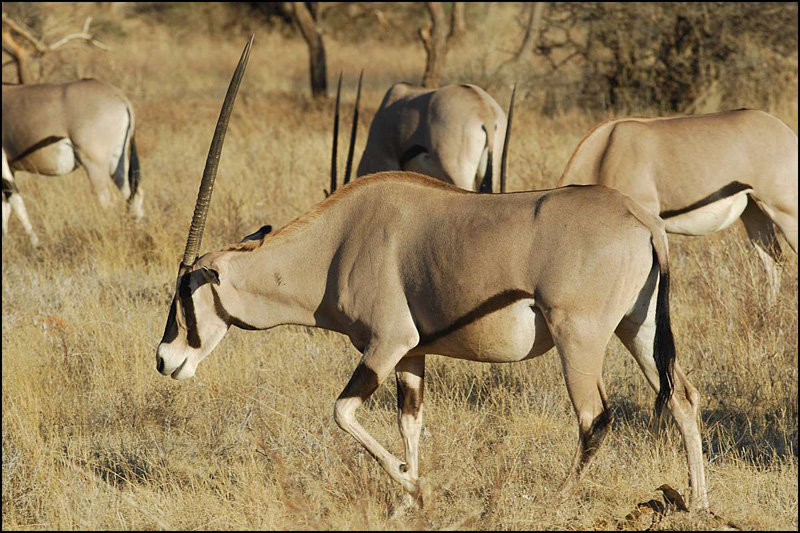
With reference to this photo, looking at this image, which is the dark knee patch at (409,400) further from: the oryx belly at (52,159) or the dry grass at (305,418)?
the oryx belly at (52,159)

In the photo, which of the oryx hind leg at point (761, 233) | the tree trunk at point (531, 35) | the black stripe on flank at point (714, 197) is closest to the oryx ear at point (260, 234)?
the black stripe on flank at point (714, 197)

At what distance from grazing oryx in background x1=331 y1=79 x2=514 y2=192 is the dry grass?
5.17 ft

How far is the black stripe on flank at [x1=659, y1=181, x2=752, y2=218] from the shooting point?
6727mm

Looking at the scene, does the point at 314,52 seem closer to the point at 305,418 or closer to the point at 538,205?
the point at 305,418

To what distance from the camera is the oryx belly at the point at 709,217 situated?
22.2 ft

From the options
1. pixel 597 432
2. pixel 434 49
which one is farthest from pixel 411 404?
pixel 434 49

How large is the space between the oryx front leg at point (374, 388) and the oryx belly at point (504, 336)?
171 millimetres

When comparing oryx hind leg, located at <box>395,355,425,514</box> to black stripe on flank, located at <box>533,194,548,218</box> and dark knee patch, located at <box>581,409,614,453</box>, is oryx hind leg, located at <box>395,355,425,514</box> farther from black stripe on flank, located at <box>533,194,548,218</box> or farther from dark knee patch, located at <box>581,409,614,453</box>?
black stripe on flank, located at <box>533,194,548,218</box>

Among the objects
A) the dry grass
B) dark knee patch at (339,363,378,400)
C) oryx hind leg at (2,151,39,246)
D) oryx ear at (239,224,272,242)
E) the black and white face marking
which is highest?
oryx ear at (239,224,272,242)

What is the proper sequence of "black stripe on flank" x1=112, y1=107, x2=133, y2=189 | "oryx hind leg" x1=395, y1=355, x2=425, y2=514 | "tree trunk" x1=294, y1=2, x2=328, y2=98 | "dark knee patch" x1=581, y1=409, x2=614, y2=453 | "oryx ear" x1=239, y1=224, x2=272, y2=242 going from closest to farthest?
"dark knee patch" x1=581, y1=409, x2=614, y2=453, "oryx hind leg" x1=395, y1=355, x2=425, y2=514, "oryx ear" x1=239, y1=224, x2=272, y2=242, "black stripe on flank" x1=112, y1=107, x2=133, y2=189, "tree trunk" x1=294, y1=2, x2=328, y2=98

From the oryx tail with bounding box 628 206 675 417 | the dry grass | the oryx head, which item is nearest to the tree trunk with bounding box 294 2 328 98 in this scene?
the dry grass

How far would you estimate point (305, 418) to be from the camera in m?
5.06

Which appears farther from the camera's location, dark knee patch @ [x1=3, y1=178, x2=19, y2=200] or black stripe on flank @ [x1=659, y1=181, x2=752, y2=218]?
dark knee patch @ [x1=3, y1=178, x2=19, y2=200]

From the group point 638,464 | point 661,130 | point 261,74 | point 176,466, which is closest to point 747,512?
point 638,464
